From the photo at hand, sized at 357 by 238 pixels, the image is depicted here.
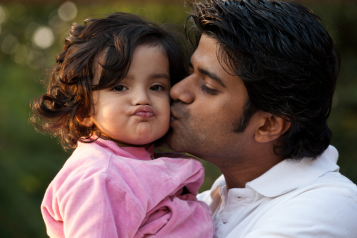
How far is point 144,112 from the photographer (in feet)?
5.52

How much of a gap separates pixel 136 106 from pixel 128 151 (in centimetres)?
22

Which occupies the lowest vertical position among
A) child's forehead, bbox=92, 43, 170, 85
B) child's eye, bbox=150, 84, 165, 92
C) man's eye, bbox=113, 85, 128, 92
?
child's eye, bbox=150, 84, 165, 92

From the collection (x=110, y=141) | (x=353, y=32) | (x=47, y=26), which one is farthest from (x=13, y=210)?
(x=353, y=32)

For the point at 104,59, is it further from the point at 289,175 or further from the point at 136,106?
the point at 289,175

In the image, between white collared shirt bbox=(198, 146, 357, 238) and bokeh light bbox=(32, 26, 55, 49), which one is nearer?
white collared shirt bbox=(198, 146, 357, 238)

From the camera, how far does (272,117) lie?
1.88m

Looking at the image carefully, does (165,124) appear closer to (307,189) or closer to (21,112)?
(307,189)

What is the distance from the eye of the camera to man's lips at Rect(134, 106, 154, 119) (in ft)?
5.46

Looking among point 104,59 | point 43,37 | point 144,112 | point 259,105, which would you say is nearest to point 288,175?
point 259,105

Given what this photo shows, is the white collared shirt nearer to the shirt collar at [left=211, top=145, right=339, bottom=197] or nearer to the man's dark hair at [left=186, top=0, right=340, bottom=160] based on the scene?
the shirt collar at [left=211, top=145, right=339, bottom=197]

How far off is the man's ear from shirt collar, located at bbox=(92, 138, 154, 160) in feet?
1.91

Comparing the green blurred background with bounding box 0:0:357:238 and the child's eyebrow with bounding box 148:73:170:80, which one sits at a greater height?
the child's eyebrow with bounding box 148:73:170:80

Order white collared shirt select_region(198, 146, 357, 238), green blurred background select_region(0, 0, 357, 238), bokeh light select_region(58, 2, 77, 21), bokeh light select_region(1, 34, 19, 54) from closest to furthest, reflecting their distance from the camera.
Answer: white collared shirt select_region(198, 146, 357, 238), green blurred background select_region(0, 0, 357, 238), bokeh light select_region(58, 2, 77, 21), bokeh light select_region(1, 34, 19, 54)

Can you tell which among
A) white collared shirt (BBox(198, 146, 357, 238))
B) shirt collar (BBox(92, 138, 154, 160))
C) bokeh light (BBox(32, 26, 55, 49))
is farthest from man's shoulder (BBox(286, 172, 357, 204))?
bokeh light (BBox(32, 26, 55, 49))
